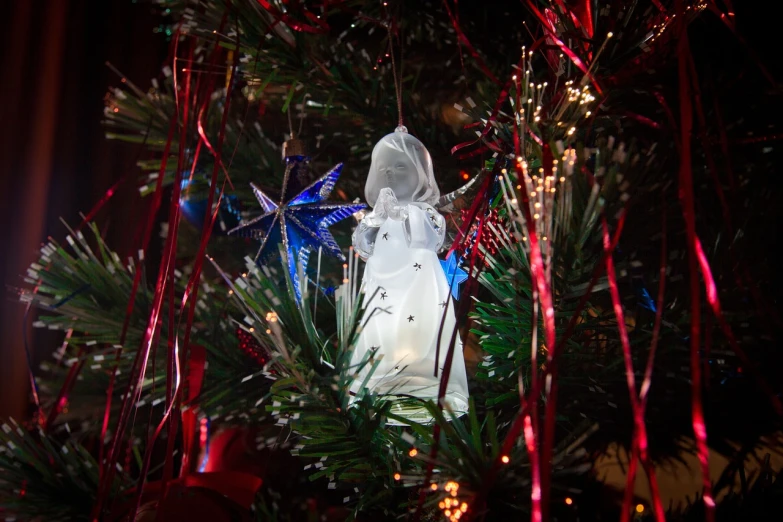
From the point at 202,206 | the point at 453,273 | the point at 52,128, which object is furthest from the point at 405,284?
the point at 52,128

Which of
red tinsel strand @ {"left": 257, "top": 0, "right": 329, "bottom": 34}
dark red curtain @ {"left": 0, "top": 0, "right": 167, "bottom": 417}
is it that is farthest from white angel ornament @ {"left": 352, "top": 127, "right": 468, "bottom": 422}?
dark red curtain @ {"left": 0, "top": 0, "right": 167, "bottom": 417}

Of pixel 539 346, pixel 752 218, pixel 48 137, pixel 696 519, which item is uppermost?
pixel 48 137

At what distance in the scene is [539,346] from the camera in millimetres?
504

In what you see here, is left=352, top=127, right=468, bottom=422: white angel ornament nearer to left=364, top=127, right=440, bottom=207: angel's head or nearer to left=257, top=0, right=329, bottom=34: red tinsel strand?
left=364, top=127, right=440, bottom=207: angel's head

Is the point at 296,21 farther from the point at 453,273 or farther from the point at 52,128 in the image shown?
the point at 52,128

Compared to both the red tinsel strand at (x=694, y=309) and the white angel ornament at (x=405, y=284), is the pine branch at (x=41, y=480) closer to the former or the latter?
the white angel ornament at (x=405, y=284)

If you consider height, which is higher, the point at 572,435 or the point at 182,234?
the point at 182,234

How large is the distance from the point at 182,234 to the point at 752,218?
732 mm

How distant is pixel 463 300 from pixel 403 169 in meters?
0.17

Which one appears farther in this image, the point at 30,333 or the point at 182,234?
the point at 30,333

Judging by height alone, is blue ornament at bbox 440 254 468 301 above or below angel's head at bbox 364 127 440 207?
below

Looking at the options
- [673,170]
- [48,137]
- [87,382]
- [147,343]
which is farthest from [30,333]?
[673,170]

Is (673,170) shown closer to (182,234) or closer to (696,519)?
(696,519)

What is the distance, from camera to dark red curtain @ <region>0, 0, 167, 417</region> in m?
1.06
